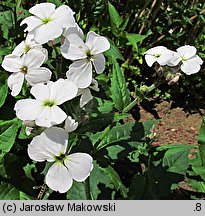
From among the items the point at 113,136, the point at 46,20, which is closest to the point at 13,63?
the point at 46,20

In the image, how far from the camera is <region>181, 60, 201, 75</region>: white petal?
6.26ft

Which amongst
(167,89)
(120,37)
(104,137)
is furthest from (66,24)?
(167,89)

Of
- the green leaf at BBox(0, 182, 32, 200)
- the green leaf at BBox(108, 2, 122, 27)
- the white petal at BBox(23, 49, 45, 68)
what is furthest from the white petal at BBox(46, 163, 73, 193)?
the green leaf at BBox(108, 2, 122, 27)

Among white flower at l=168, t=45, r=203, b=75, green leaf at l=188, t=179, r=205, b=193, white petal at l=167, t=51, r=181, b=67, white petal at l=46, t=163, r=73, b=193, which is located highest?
white petal at l=167, t=51, r=181, b=67

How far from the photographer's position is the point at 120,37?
2967mm

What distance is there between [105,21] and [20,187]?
1.35 m

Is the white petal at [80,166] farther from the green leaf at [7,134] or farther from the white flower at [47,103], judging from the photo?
the green leaf at [7,134]

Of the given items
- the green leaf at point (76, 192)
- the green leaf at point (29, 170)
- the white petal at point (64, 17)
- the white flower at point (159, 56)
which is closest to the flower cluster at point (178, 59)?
the white flower at point (159, 56)

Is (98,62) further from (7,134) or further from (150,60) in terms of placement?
(7,134)

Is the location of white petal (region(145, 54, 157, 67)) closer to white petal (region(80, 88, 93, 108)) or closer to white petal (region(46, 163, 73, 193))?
white petal (region(80, 88, 93, 108))

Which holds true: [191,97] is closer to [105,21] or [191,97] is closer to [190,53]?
[105,21]

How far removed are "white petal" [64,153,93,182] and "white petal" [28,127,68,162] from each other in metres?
0.05

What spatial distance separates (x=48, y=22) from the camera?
1691mm

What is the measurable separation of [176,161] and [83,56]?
0.96 m
